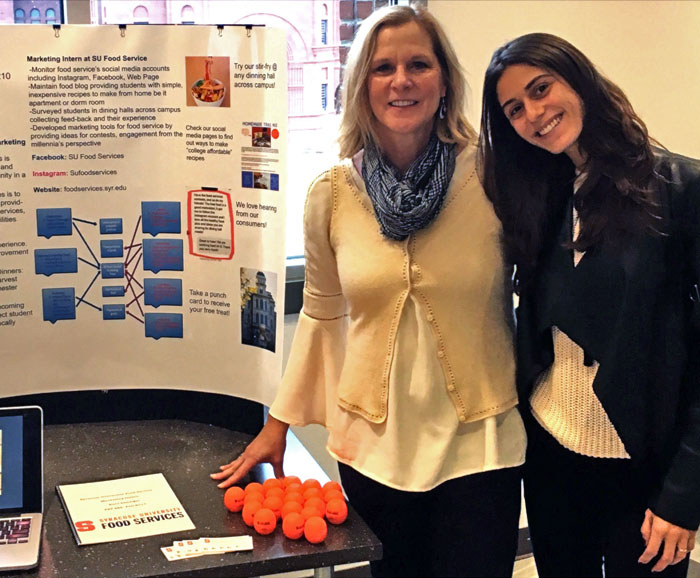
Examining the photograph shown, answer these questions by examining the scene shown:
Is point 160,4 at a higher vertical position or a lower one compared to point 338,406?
higher

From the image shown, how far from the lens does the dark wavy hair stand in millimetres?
1394

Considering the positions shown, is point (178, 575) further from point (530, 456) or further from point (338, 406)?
point (530, 456)

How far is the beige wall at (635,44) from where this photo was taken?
244 centimetres

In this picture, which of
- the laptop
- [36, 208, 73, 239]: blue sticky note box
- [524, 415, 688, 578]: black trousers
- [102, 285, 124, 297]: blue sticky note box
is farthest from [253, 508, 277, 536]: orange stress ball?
[36, 208, 73, 239]: blue sticky note box

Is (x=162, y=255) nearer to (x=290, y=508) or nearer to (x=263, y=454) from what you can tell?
(x=263, y=454)

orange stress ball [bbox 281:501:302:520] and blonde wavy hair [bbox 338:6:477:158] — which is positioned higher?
blonde wavy hair [bbox 338:6:477:158]

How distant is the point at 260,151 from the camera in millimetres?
1694

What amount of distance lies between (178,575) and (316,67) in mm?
1584

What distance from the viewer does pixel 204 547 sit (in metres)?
1.36

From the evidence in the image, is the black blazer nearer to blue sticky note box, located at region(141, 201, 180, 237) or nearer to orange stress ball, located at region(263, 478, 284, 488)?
orange stress ball, located at region(263, 478, 284, 488)

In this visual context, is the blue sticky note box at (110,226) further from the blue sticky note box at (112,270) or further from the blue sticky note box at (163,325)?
the blue sticky note box at (163,325)

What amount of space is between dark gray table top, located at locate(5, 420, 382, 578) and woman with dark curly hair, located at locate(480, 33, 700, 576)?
1.42 feet

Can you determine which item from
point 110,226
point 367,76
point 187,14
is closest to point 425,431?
point 367,76

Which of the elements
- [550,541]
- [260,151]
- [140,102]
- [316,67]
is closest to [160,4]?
[316,67]
